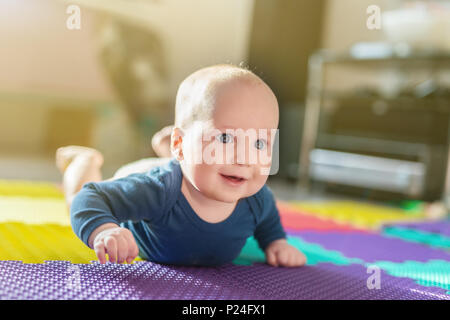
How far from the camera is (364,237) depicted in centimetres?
134

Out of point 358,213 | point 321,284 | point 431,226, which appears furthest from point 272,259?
point 358,213

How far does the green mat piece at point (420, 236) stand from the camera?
1.33m

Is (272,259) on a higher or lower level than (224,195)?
lower

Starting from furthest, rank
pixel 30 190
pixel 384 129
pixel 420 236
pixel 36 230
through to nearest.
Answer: pixel 384 129
pixel 30 190
pixel 420 236
pixel 36 230

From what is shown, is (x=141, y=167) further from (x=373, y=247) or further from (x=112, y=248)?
(x=373, y=247)

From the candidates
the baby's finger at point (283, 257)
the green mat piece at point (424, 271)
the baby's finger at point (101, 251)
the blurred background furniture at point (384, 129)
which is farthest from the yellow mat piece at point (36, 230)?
the blurred background furniture at point (384, 129)

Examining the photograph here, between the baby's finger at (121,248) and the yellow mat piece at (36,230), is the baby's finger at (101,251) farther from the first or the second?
the yellow mat piece at (36,230)

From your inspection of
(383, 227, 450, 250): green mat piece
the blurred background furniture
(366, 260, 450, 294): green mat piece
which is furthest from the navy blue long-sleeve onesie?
the blurred background furniture

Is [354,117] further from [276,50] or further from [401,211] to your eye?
[276,50]

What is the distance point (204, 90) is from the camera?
0.71 metres

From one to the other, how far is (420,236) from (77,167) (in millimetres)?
950

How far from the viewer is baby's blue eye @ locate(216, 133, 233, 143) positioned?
69 cm

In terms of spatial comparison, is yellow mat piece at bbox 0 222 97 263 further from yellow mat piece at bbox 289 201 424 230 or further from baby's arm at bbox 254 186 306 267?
yellow mat piece at bbox 289 201 424 230

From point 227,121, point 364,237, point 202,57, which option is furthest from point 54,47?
point 227,121
